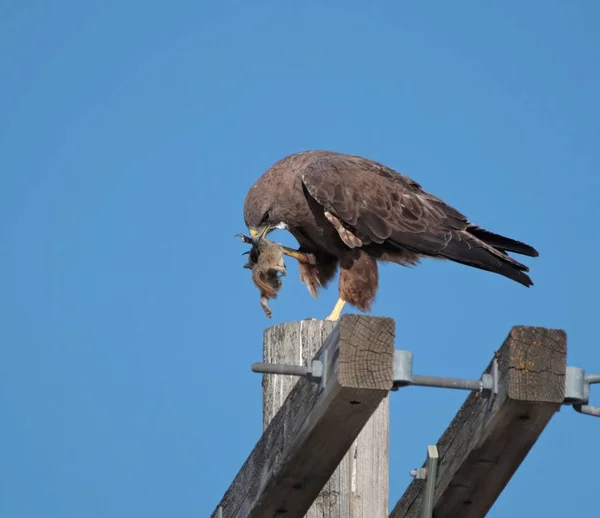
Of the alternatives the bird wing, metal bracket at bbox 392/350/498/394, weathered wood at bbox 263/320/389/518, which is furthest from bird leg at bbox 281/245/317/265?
metal bracket at bbox 392/350/498/394

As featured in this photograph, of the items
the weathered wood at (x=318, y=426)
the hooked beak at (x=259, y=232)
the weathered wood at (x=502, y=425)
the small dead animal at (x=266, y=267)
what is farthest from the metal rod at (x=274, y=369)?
the hooked beak at (x=259, y=232)

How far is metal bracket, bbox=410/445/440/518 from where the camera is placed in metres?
4.51

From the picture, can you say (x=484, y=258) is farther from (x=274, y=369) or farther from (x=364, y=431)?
(x=274, y=369)

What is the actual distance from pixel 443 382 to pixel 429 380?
65 millimetres

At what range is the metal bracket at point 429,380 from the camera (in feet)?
12.2

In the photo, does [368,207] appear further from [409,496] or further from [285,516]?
[285,516]

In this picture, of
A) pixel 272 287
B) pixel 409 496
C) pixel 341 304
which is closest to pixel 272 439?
pixel 409 496

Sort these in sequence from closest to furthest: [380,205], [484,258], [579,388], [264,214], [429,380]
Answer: [429,380] < [579,388] < [484,258] < [264,214] < [380,205]

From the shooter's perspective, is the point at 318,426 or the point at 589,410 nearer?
the point at 318,426

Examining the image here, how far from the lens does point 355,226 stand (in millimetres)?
8422

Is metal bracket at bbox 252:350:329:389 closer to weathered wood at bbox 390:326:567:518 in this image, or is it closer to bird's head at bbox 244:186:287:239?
weathered wood at bbox 390:326:567:518

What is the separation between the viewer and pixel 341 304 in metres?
8.23

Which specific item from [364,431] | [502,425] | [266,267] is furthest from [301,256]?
[502,425]

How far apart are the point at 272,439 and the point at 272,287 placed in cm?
341
